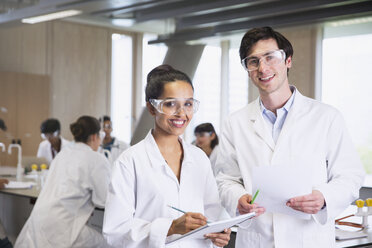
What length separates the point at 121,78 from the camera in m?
9.82

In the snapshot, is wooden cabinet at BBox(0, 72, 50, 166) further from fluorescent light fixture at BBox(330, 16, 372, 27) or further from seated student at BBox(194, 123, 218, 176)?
fluorescent light fixture at BBox(330, 16, 372, 27)

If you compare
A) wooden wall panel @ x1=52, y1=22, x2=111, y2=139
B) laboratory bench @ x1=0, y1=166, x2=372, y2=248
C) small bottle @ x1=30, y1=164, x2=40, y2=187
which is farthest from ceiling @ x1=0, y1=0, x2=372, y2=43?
laboratory bench @ x1=0, y1=166, x2=372, y2=248

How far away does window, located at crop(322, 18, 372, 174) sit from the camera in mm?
6539

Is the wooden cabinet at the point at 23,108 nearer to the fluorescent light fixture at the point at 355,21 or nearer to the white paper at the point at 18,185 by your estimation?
the white paper at the point at 18,185

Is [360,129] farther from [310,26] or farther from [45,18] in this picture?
[45,18]

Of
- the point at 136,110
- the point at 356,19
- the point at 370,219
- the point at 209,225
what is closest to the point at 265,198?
the point at 209,225

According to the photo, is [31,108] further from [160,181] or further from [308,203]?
[308,203]

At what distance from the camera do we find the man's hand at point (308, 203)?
1.89 meters

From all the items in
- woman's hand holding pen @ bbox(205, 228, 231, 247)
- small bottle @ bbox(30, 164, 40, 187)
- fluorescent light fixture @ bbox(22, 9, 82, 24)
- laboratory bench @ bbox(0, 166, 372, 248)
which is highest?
fluorescent light fixture @ bbox(22, 9, 82, 24)

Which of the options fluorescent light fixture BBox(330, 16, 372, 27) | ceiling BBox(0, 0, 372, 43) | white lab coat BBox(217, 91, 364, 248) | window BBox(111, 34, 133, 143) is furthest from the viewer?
window BBox(111, 34, 133, 143)

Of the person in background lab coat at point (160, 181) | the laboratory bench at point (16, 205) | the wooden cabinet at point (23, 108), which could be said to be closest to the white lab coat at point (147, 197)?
the person in background lab coat at point (160, 181)

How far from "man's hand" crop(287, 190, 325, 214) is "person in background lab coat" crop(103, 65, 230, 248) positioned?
0.92 feet

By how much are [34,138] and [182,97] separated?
23.4 ft

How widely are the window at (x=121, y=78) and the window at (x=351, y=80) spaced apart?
4.21 m
